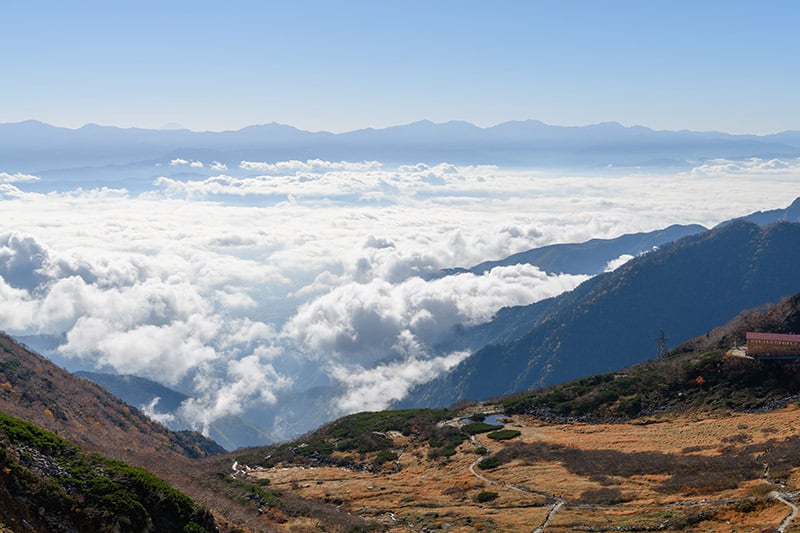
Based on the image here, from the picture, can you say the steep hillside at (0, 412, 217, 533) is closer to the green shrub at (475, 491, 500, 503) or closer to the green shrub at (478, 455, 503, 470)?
the green shrub at (475, 491, 500, 503)

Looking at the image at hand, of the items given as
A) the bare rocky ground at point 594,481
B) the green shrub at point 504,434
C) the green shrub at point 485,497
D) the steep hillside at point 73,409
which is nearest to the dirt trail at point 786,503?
the bare rocky ground at point 594,481

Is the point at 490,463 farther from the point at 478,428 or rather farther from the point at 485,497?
the point at 478,428

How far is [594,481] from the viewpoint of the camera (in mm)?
50781

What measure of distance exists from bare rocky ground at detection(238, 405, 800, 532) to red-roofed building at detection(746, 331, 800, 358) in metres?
15.5

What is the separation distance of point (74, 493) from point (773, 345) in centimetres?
7858

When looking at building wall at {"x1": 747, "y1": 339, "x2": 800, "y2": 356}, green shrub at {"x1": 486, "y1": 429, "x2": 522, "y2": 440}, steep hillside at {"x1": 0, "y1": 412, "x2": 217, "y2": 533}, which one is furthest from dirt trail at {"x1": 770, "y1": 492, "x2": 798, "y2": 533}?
building wall at {"x1": 747, "y1": 339, "x2": 800, "y2": 356}

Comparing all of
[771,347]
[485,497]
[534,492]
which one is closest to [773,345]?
[771,347]

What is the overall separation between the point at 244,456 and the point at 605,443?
5030cm

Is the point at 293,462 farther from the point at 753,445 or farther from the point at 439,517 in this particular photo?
the point at 753,445

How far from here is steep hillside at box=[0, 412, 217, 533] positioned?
942 inches

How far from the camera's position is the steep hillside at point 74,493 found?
23.9 metres

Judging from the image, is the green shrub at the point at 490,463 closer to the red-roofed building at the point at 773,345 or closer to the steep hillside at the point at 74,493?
the steep hillside at the point at 74,493

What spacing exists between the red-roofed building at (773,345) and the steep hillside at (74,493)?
71.6 metres

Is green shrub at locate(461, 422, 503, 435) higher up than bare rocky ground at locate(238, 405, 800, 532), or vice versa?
bare rocky ground at locate(238, 405, 800, 532)
